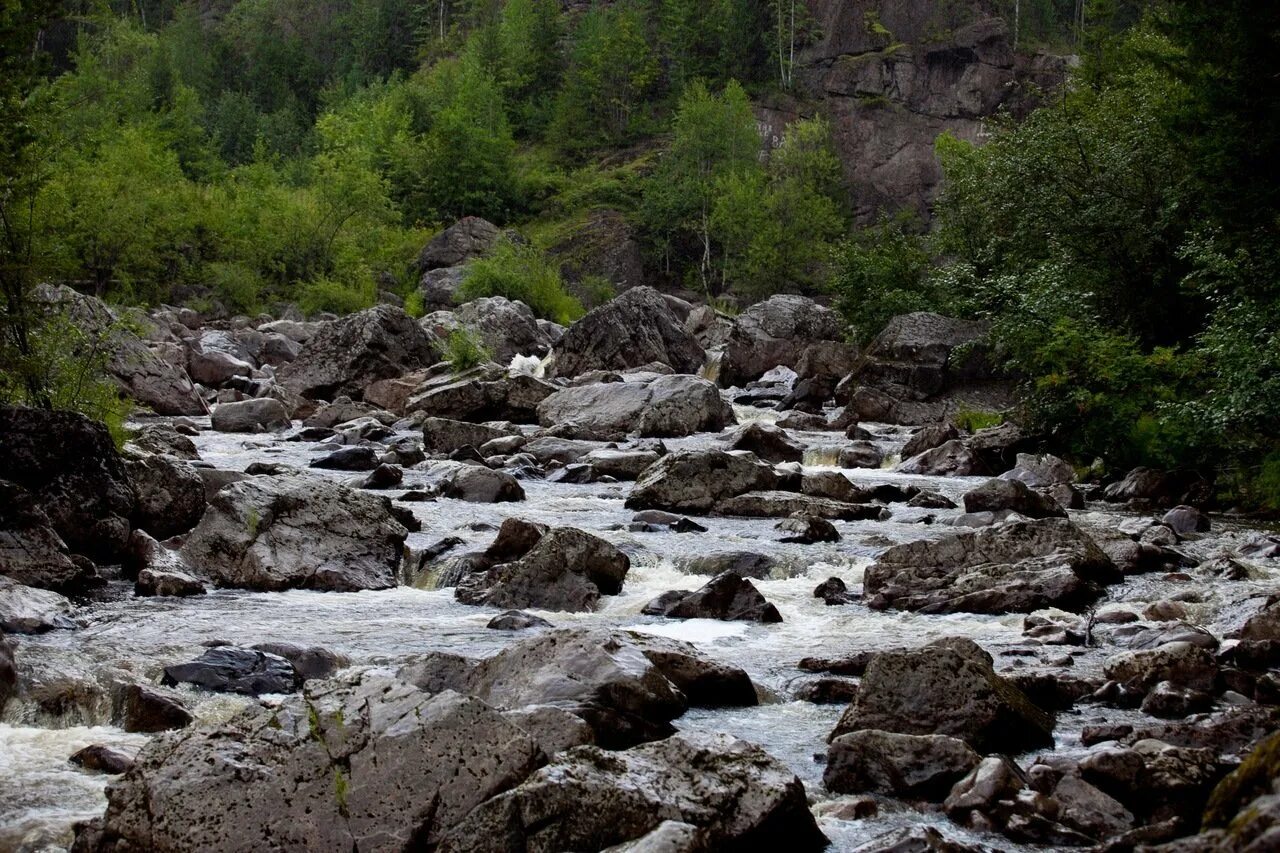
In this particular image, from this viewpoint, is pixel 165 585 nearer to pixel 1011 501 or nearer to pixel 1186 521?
pixel 1011 501

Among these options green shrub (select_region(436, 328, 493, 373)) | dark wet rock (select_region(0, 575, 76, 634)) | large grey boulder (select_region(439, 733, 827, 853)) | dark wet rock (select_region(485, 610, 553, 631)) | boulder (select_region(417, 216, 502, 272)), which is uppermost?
large grey boulder (select_region(439, 733, 827, 853))

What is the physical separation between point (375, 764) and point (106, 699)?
3.65m

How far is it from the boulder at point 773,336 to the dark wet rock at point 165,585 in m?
28.3

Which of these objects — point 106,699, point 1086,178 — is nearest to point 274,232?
point 1086,178

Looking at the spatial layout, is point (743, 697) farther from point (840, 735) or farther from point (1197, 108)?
point (1197, 108)

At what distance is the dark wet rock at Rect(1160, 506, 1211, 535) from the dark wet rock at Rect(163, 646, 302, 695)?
11913mm

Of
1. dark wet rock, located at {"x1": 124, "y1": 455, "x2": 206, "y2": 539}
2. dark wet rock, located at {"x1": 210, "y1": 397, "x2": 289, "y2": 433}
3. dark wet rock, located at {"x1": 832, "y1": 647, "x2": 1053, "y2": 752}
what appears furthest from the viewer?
dark wet rock, located at {"x1": 210, "y1": 397, "x2": 289, "y2": 433}

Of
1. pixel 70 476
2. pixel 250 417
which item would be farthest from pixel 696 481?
pixel 250 417

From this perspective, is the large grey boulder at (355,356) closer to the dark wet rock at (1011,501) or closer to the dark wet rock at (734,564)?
the dark wet rock at (1011,501)

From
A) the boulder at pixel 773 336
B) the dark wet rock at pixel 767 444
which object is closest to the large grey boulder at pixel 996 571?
the dark wet rock at pixel 767 444

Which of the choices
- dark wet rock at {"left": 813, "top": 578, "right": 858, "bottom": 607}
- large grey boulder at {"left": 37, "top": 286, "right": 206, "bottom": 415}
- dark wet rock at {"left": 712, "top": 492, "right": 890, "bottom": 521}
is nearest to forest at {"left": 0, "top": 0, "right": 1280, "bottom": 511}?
large grey boulder at {"left": 37, "top": 286, "right": 206, "bottom": 415}

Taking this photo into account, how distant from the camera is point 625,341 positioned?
130ft

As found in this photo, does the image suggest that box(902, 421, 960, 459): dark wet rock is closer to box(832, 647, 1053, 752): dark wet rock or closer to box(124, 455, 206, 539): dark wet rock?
box(124, 455, 206, 539): dark wet rock

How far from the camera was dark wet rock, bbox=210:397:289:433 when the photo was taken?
28922mm
